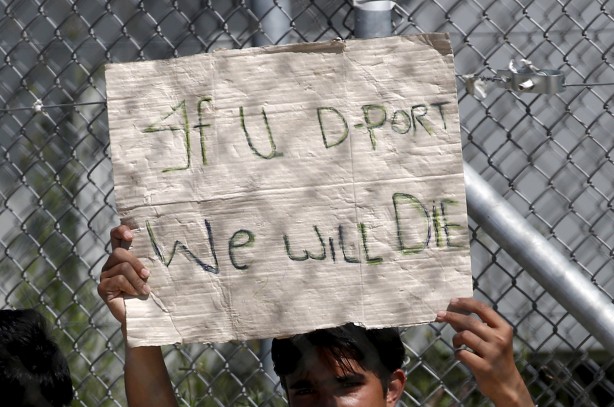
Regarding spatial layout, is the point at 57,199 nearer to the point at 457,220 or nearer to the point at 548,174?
the point at 548,174

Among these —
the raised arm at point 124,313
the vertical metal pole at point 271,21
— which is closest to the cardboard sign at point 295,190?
the raised arm at point 124,313

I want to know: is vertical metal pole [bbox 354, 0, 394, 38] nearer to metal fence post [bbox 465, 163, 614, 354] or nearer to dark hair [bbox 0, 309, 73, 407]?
metal fence post [bbox 465, 163, 614, 354]

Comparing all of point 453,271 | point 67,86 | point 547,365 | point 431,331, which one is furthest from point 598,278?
point 67,86

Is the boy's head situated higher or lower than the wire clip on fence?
lower

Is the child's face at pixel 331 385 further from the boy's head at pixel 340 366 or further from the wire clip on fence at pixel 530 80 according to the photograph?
the wire clip on fence at pixel 530 80

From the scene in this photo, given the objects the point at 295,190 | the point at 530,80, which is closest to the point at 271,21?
the point at 530,80

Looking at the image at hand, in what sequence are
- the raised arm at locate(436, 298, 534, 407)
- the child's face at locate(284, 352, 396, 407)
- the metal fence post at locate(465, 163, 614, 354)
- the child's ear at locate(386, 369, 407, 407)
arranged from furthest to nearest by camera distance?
the metal fence post at locate(465, 163, 614, 354)
the child's ear at locate(386, 369, 407, 407)
the child's face at locate(284, 352, 396, 407)
the raised arm at locate(436, 298, 534, 407)

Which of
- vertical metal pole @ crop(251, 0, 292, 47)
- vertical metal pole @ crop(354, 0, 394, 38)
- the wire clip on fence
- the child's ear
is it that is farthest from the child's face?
vertical metal pole @ crop(251, 0, 292, 47)

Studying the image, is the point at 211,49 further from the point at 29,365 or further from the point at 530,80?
the point at 29,365

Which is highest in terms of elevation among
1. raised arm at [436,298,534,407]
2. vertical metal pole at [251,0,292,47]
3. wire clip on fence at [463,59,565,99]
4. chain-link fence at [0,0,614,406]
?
wire clip on fence at [463,59,565,99]

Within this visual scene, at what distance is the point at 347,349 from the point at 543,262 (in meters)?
0.68

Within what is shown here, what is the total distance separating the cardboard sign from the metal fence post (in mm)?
535

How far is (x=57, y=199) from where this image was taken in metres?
4.00

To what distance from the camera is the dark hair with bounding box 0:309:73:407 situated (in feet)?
7.20
